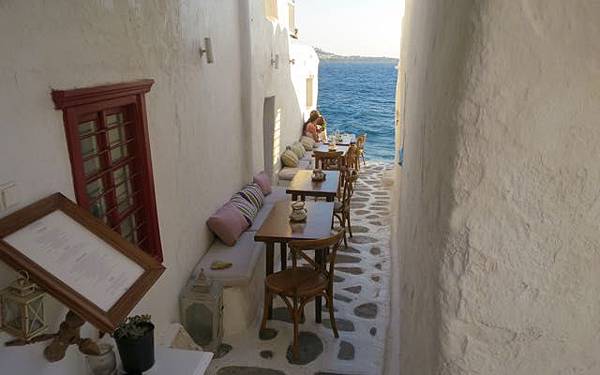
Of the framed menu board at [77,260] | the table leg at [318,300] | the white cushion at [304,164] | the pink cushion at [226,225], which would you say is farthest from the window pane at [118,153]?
the white cushion at [304,164]

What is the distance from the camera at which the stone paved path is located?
14.8 ft

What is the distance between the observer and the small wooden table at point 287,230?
5008 mm

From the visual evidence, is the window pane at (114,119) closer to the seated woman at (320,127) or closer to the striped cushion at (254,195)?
the striped cushion at (254,195)

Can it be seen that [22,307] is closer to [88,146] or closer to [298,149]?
[88,146]

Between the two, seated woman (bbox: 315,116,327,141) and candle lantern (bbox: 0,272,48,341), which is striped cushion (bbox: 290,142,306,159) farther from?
candle lantern (bbox: 0,272,48,341)

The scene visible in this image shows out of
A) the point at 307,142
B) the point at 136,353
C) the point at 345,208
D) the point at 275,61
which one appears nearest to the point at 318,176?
the point at 345,208

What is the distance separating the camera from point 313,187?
7.12m

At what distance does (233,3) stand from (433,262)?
19.4ft

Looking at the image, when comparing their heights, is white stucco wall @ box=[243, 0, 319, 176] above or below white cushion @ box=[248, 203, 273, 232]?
above

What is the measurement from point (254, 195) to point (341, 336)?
3.00 meters

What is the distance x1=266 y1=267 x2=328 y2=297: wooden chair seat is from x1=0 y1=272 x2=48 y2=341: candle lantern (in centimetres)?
291

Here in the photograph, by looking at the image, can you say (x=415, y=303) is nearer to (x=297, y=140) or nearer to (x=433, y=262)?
(x=433, y=262)

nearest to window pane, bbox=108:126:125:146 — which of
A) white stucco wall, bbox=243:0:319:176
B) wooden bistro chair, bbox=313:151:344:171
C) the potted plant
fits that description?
the potted plant

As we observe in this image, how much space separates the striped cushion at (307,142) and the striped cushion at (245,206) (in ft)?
21.0
